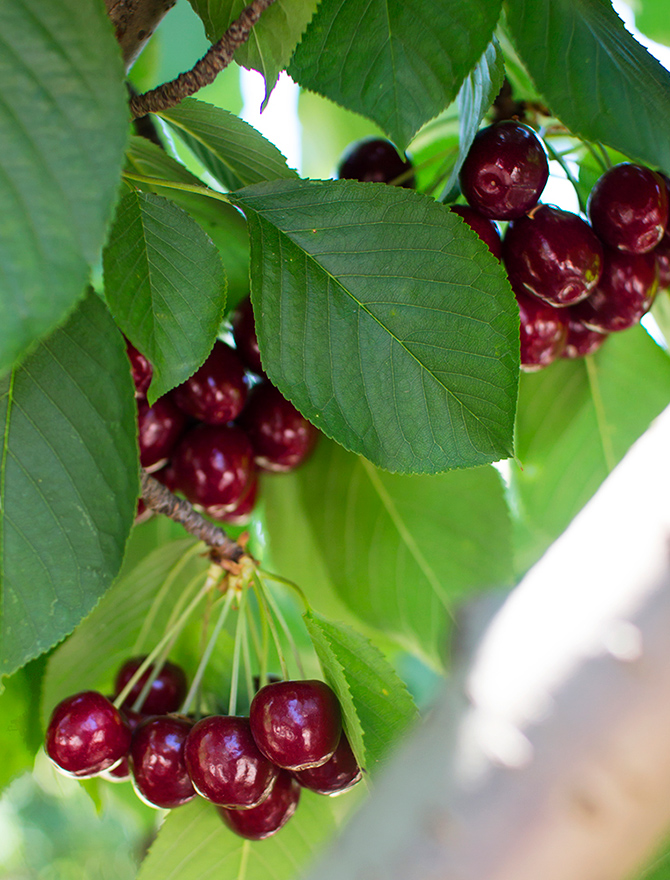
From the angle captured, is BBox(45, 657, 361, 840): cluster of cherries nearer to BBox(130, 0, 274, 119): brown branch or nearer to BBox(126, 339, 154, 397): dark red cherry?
BBox(126, 339, 154, 397): dark red cherry

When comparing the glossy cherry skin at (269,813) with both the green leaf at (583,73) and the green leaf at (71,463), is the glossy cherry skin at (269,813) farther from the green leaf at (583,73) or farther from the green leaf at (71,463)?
the green leaf at (583,73)

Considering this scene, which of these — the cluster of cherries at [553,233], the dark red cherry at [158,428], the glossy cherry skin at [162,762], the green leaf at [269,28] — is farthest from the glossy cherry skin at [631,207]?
the glossy cherry skin at [162,762]

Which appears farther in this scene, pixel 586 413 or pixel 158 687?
pixel 586 413

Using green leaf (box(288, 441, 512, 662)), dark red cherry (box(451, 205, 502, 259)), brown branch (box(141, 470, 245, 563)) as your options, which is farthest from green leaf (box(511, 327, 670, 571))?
brown branch (box(141, 470, 245, 563))

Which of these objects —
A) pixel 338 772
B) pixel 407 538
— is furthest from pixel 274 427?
pixel 338 772

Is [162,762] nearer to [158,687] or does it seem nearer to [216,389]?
[158,687]

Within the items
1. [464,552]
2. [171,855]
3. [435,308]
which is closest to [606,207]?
[435,308]
